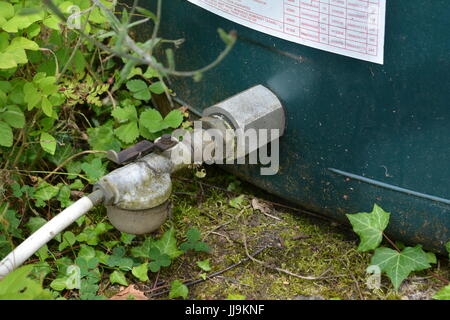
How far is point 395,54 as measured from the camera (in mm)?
1354

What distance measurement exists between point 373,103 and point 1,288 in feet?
3.06

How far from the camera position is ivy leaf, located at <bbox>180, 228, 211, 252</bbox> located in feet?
5.46

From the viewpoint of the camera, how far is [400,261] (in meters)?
1.55

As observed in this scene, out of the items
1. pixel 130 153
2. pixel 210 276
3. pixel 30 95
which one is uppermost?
pixel 30 95

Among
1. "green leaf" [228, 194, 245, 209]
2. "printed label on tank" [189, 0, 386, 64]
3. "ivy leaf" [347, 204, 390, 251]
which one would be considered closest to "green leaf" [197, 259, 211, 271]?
"green leaf" [228, 194, 245, 209]

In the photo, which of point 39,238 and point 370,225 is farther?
point 370,225

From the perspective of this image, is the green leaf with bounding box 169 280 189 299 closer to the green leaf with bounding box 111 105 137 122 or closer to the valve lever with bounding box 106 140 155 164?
the valve lever with bounding box 106 140 155 164

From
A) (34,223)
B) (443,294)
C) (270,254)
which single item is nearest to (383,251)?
(443,294)

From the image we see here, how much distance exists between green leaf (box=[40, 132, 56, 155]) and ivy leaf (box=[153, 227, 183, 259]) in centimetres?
40

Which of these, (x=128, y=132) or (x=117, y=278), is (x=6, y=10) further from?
(x=117, y=278)

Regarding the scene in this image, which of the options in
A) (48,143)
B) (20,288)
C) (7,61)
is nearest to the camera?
(20,288)

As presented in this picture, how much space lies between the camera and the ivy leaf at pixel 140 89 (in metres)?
1.92

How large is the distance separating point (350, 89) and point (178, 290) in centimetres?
66

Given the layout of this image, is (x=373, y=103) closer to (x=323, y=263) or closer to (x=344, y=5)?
(x=344, y=5)
